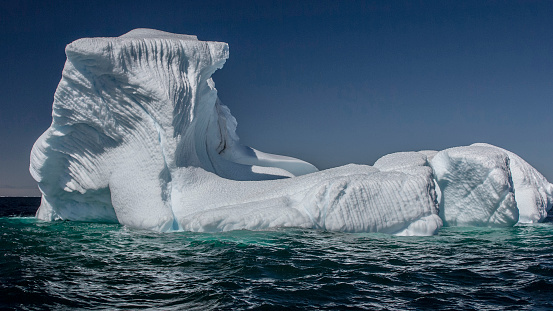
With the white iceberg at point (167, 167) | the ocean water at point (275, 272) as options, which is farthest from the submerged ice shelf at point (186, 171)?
the ocean water at point (275, 272)

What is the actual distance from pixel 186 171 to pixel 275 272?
5839 millimetres

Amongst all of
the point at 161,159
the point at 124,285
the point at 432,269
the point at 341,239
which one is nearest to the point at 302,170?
the point at 161,159

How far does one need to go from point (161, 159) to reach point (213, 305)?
22.2 feet

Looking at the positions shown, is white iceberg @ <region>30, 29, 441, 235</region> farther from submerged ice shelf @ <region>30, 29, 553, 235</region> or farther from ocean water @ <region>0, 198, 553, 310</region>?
ocean water @ <region>0, 198, 553, 310</region>

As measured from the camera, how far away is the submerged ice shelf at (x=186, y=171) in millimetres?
9055

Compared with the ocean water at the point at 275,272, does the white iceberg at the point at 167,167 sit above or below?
above

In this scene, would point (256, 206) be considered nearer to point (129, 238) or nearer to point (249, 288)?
point (129, 238)

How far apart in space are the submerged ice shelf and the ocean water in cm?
67

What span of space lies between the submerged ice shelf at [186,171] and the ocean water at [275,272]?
674 mm

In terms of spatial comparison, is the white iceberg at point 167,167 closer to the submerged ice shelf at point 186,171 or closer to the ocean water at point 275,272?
the submerged ice shelf at point 186,171

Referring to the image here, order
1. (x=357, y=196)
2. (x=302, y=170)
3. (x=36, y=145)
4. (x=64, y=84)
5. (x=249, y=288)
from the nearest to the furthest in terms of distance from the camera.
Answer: (x=249, y=288), (x=357, y=196), (x=64, y=84), (x=36, y=145), (x=302, y=170)

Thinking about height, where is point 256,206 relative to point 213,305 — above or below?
above

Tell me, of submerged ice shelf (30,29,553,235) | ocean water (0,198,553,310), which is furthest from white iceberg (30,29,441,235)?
ocean water (0,198,553,310)

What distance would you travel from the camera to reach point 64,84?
1032 centimetres
